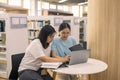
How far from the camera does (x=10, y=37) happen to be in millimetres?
4887

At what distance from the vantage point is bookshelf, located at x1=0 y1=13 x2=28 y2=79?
482cm

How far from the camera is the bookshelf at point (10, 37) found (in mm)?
4816

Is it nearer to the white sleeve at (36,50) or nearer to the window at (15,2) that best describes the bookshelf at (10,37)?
the white sleeve at (36,50)

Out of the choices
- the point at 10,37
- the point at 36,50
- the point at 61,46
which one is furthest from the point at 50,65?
the point at 10,37

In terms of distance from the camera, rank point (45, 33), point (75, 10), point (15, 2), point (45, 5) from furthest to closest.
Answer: point (75, 10)
point (45, 5)
point (15, 2)
point (45, 33)

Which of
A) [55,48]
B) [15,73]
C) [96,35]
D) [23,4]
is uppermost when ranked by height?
[23,4]

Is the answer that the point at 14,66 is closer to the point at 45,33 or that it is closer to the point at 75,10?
the point at 45,33

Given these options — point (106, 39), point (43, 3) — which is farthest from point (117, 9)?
point (43, 3)

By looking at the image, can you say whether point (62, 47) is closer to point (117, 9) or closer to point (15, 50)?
point (117, 9)

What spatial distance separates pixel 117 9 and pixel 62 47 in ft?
3.34

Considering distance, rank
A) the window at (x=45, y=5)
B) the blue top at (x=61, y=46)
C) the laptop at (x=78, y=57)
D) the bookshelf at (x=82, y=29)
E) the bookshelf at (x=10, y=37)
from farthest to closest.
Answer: the window at (x=45, y=5)
the bookshelf at (x=82, y=29)
the bookshelf at (x=10, y=37)
the blue top at (x=61, y=46)
the laptop at (x=78, y=57)

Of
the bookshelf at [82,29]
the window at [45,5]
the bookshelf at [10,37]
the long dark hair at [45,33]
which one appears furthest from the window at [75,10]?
the long dark hair at [45,33]

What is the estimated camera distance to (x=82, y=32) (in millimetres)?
8625

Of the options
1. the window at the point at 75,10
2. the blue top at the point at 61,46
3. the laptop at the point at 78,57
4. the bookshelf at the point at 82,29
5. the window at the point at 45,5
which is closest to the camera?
the laptop at the point at 78,57
